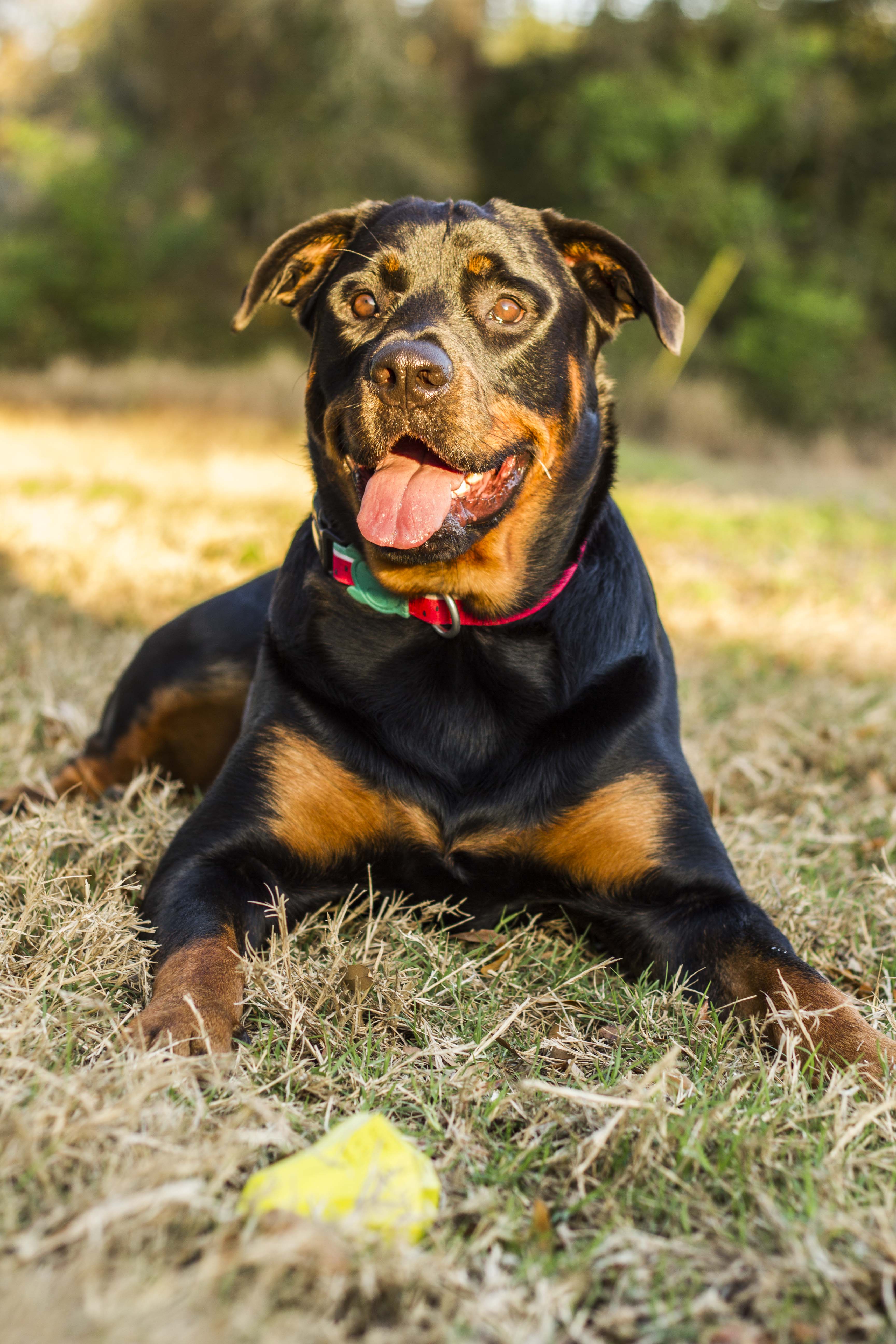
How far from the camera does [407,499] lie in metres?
2.51

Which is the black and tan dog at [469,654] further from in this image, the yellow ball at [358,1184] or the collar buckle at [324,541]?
the yellow ball at [358,1184]

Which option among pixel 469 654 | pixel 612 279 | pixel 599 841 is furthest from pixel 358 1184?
pixel 612 279

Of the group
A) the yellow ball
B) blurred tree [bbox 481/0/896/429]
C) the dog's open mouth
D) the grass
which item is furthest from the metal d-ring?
blurred tree [bbox 481/0/896/429]

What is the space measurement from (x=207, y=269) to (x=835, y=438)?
12.6m

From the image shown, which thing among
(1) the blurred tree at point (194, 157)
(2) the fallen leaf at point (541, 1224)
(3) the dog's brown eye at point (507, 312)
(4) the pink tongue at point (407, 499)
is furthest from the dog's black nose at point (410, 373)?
(1) the blurred tree at point (194, 157)

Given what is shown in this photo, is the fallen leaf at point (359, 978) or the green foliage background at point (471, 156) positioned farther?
the green foliage background at point (471, 156)

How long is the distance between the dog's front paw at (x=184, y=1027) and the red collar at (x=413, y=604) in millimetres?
1046

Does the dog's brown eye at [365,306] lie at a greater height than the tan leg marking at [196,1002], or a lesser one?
greater

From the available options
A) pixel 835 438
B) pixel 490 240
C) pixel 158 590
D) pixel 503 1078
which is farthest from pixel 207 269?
pixel 503 1078

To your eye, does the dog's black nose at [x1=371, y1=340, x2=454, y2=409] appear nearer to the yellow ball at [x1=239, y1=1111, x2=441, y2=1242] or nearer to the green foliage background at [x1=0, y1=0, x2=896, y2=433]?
the yellow ball at [x1=239, y1=1111, x2=441, y2=1242]

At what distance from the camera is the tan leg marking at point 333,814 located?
8.02 ft

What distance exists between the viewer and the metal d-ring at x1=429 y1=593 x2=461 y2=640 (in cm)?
263

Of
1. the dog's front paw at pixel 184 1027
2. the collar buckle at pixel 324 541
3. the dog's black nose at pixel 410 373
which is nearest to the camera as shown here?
the dog's front paw at pixel 184 1027

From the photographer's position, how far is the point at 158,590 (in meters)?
5.84
